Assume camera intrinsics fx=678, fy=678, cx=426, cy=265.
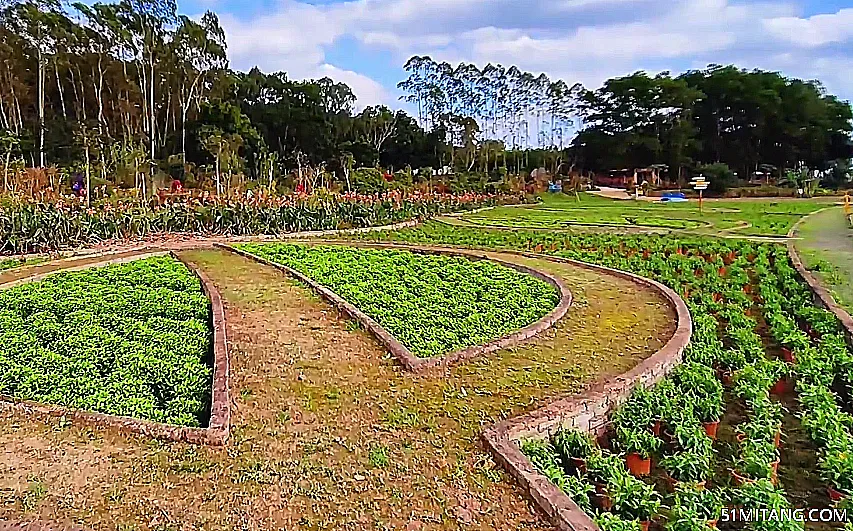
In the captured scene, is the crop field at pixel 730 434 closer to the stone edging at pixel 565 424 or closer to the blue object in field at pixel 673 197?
the stone edging at pixel 565 424

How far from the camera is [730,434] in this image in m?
3.54

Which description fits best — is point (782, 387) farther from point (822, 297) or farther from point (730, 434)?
point (822, 297)

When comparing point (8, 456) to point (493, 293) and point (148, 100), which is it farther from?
point (148, 100)

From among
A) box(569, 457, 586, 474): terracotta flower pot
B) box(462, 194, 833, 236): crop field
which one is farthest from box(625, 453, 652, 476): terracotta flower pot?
box(462, 194, 833, 236): crop field

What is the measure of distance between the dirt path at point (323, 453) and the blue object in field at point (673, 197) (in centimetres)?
2574

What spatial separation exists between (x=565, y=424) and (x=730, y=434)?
0.92 meters

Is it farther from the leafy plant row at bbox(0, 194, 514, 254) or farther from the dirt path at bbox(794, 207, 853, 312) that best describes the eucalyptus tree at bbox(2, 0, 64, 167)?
the dirt path at bbox(794, 207, 853, 312)

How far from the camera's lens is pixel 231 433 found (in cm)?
325

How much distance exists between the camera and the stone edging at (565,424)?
2541mm

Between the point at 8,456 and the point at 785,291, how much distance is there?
6814mm

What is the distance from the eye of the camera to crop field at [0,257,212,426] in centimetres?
373

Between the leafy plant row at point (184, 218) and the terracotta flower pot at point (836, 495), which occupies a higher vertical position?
the leafy plant row at point (184, 218)

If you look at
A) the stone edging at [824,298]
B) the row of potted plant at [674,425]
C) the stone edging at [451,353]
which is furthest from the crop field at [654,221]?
the row of potted plant at [674,425]

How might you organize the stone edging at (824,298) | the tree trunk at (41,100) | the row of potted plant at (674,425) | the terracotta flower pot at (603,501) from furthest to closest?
the tree trunk at (41,100) < the stone edging at (824,298) < the row of potted plant at (674,425) < the terracotta flower pot at (603,501)
